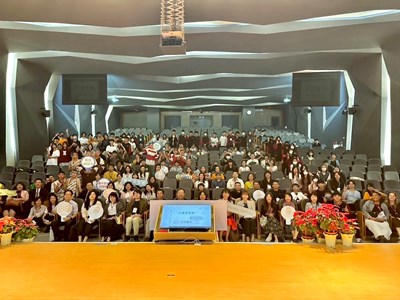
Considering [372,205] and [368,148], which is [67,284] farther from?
[368,148]

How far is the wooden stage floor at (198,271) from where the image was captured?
3203 millimetres

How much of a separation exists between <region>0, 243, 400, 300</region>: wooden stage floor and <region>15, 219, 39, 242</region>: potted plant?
0.46ft

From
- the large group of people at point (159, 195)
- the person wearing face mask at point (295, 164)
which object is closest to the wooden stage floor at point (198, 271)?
the large group of people at point (159, 195)

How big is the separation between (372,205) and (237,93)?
49.6 feet

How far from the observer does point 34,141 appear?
43.7 feet

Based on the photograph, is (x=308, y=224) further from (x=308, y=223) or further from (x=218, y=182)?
(x=218, y=182)

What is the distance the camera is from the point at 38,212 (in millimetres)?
7609

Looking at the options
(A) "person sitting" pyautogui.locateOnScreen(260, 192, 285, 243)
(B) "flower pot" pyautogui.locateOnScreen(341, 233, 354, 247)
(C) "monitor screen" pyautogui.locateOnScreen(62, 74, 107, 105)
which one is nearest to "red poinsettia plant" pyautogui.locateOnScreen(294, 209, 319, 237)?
(B) "flower pot" pyautogui.locateOnScreen(341, 233, 354, 247)

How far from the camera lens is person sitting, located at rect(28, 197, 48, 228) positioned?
757cm

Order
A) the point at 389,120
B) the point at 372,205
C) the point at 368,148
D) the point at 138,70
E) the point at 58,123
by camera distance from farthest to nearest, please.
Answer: the point at 58,123
the point at 138,70
the point at 368,148
the point at 389,120
the point at 372,205

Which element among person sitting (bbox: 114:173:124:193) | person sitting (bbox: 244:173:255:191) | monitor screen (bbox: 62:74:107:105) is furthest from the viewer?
monitor screen (bbox: 62:74:107:105)

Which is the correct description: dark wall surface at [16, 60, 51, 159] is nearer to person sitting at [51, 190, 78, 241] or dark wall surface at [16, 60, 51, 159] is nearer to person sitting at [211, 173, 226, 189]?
person sitting at [51, 190, 78, 241]

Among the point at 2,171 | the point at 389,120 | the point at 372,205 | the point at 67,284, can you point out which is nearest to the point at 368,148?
the point at 389,120

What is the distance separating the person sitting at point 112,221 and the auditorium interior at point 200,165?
2 centimetres
